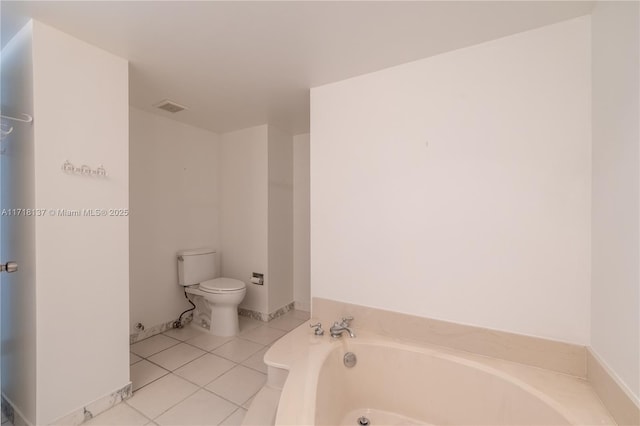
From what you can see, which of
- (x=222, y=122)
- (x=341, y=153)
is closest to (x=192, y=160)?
(x=222, y=122)

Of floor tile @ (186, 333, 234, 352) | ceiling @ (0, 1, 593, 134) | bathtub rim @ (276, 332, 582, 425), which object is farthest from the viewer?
floor tile @ (186, 333, 234, 352)

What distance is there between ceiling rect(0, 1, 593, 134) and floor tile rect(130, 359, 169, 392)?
6.71 feet

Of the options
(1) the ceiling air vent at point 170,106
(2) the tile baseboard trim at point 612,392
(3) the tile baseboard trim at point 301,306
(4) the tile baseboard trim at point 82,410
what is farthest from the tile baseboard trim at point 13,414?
(2) the tile baseboard trim at point 612,392

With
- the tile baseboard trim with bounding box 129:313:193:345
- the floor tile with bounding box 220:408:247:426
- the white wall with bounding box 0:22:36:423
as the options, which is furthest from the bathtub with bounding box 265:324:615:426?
the tile baseboard trim with bounding box 129:313:193:345

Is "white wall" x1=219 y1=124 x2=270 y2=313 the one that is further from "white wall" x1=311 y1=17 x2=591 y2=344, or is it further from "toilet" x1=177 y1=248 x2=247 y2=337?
"white wall" x1=311 y1=17 x2=591 y2=344

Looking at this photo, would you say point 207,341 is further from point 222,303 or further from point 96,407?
point 96,407

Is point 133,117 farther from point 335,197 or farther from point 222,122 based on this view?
point 335,197

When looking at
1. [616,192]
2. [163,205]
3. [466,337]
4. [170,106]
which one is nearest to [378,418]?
[466,337]

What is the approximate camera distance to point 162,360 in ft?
6.89

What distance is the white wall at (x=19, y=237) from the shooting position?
1.32 metres

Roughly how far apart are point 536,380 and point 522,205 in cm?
81

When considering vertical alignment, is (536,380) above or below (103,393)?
above

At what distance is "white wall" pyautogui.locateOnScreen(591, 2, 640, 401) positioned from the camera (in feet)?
2.96

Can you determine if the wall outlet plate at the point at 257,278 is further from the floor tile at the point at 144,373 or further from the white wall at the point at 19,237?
the white wall at the point at 19,237
